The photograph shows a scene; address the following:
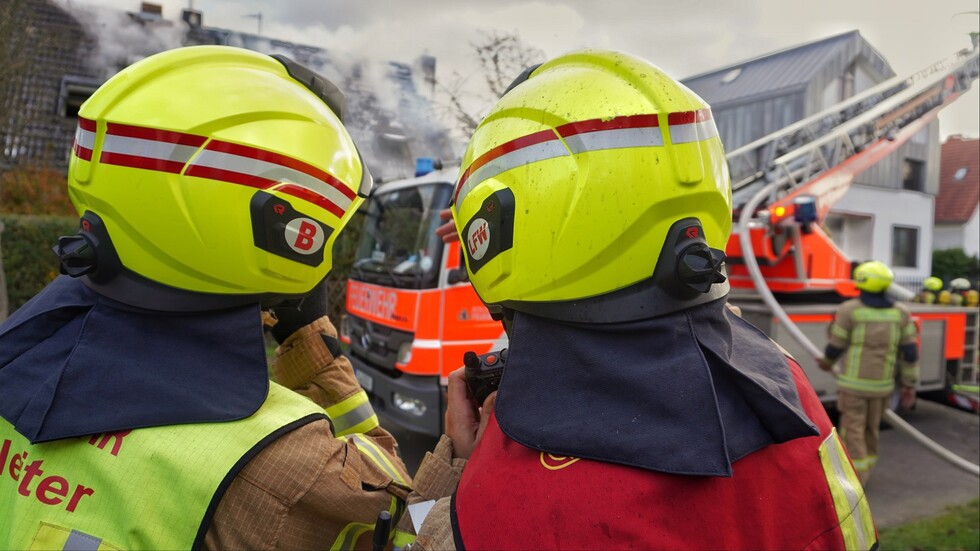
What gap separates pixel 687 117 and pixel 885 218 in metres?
16.7

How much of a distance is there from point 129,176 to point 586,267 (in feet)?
3.36

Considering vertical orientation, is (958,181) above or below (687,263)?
above

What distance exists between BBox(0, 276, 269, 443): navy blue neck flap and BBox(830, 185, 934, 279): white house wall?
10.1 meters

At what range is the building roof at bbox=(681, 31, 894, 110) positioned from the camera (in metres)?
10.9

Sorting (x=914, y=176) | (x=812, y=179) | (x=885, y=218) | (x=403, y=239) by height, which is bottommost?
(x=403, y=239)

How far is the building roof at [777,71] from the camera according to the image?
10.9 m

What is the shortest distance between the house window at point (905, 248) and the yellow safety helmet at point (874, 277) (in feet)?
44.8

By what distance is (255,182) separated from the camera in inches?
57.0

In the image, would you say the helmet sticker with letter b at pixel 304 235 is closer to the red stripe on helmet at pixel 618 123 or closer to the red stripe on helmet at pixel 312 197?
the red stripe on helmet at pixel 312 197

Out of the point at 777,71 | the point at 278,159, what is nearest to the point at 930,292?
the point at 777,71

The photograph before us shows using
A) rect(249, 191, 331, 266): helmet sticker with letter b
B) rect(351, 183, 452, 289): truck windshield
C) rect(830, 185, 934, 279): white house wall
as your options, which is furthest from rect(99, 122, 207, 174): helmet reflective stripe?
rect(830, 185, 934, 279): white house wall

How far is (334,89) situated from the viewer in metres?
1.78

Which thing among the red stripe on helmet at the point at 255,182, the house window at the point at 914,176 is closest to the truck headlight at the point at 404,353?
the red stripe on helmet at the point at 255,182

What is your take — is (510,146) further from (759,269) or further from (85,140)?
(759,269)
